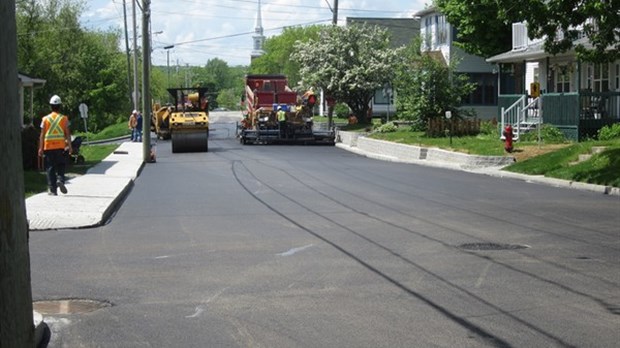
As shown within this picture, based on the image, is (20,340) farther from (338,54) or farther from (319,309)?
(338,54)

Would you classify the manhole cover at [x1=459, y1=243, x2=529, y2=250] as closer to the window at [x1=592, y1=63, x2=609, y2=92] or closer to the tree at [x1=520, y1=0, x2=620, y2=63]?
the tree at [x1=520, y1=0, x2=620, y2=63]

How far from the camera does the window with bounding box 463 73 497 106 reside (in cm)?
5878

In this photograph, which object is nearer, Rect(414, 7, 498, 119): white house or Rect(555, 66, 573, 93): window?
Rect(555, 66, 573, 93): window

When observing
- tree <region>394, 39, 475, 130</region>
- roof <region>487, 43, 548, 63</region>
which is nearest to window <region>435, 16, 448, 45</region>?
tree <region>394, 39, 475, 130</region>

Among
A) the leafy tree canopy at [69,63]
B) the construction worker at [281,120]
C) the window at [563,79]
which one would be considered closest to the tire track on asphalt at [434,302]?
the window at [563,79]

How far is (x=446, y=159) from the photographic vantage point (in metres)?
34.4

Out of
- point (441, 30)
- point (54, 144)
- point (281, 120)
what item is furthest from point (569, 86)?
point (54, 144)

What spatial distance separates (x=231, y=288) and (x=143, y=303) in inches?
40.7

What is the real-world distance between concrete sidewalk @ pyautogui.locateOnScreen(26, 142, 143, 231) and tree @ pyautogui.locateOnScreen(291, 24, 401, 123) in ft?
97.2

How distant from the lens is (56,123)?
747 inches

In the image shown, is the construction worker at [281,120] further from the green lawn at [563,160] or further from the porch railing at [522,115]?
the porch railing at [522,115]

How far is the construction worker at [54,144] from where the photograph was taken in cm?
1898

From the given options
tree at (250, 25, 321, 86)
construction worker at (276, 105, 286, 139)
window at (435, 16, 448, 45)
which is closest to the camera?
construction worker at (276, 105, 286, 139)

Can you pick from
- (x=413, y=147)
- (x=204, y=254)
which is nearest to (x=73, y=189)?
(x=204, y=254)
